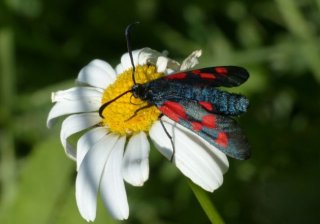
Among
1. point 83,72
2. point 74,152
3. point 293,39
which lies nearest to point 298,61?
point 293,39

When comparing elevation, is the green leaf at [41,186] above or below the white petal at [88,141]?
below

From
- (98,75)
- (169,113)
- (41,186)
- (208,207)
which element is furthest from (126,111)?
(41,186)

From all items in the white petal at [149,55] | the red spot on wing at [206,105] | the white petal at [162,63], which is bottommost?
the red spot on wing at [206,105]

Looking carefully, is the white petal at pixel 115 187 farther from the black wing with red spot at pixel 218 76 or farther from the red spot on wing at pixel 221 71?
the red spot on wing at pixel 221 71

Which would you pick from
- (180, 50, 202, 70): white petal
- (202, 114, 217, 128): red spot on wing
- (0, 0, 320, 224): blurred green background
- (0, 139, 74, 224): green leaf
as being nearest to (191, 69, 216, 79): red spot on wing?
(180, 50, 202, 70): white petal

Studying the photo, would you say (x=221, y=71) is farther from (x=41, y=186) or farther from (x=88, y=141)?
(x=41, y=186)

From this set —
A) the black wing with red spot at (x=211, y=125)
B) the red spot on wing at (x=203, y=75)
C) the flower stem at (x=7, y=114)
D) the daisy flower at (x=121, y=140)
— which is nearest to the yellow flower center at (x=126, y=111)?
the daisy flower at (x=121, y=140)

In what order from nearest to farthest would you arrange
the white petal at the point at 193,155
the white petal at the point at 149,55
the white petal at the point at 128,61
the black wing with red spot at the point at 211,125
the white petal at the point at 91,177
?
the black wing with red spot at the point at 211,125, the white petal at the point at 193,155, the white petal at the point at 91,177, the white petal at the point at 149,55, the white petal at the point at 128,61
